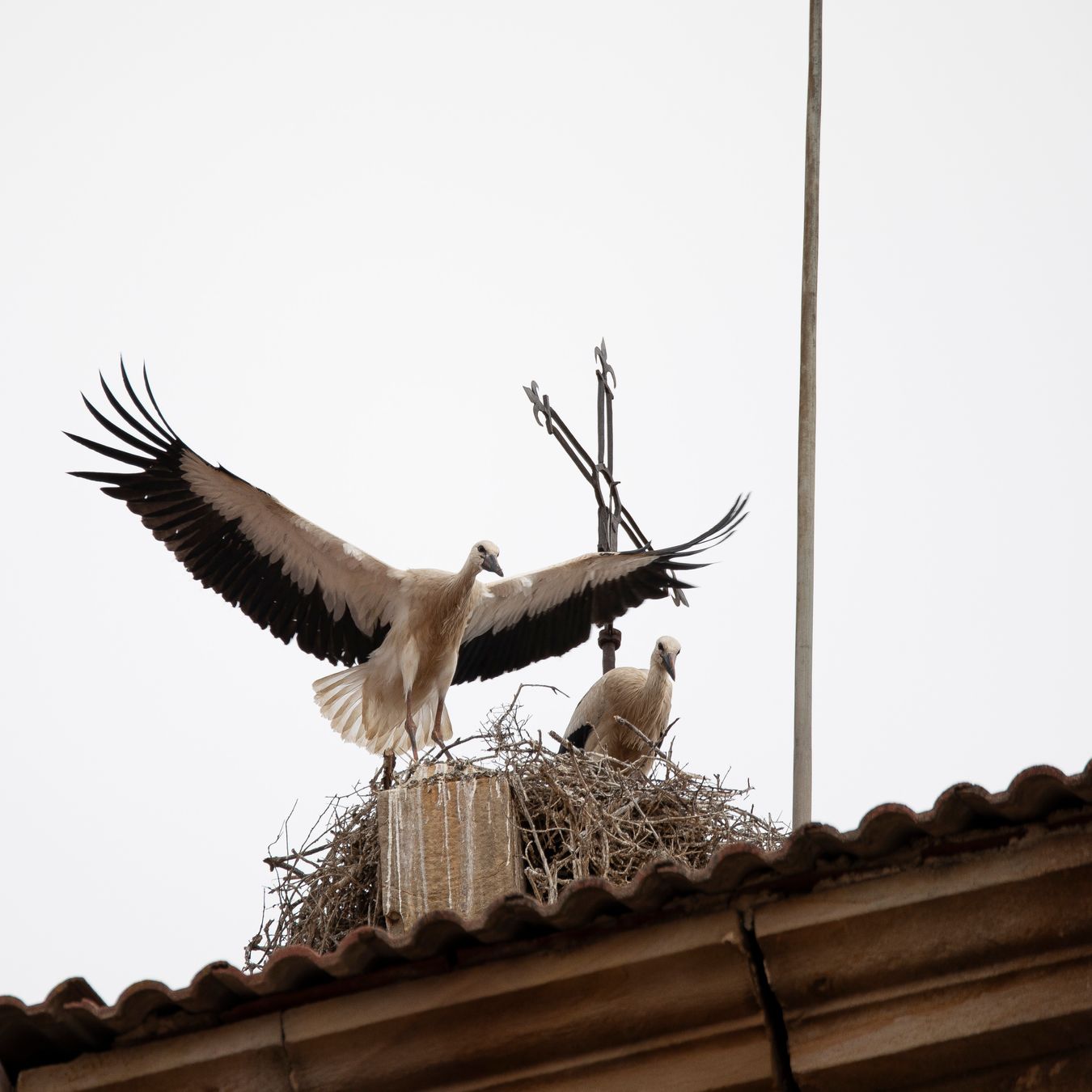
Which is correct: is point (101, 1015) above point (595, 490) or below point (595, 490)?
below

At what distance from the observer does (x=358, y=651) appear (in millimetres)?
9336

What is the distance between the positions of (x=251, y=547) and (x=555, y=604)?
1.60 m

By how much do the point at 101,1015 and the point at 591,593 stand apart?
555cm

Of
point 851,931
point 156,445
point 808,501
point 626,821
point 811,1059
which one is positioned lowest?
point 811,1059

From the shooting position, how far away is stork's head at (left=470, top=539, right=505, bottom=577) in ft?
28.7

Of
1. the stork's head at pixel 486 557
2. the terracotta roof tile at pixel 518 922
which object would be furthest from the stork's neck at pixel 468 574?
the terracotta roof tile at pixel 518 922

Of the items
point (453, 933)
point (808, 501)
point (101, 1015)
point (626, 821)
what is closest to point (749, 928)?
point (453, 933)

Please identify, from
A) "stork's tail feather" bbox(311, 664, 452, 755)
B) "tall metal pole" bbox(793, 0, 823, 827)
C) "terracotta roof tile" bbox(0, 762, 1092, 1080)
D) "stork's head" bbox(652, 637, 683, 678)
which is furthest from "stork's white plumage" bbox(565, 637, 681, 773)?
"terracotta roof tile" bbox(0, 762, 1092, 1080)

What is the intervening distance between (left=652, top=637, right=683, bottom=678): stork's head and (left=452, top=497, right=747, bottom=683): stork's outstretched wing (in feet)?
1.74

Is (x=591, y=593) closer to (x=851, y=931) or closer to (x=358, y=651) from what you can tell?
(x=358, y=651)

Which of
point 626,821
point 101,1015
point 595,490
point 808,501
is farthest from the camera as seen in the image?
point 595,490

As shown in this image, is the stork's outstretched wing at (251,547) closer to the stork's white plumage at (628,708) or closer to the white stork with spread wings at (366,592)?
the white stork with spread wings at (366,592)

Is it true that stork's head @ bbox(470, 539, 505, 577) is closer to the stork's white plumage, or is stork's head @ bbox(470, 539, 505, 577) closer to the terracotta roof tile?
the stork's white plumage

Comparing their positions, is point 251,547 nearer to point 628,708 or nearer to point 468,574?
point 468,574
